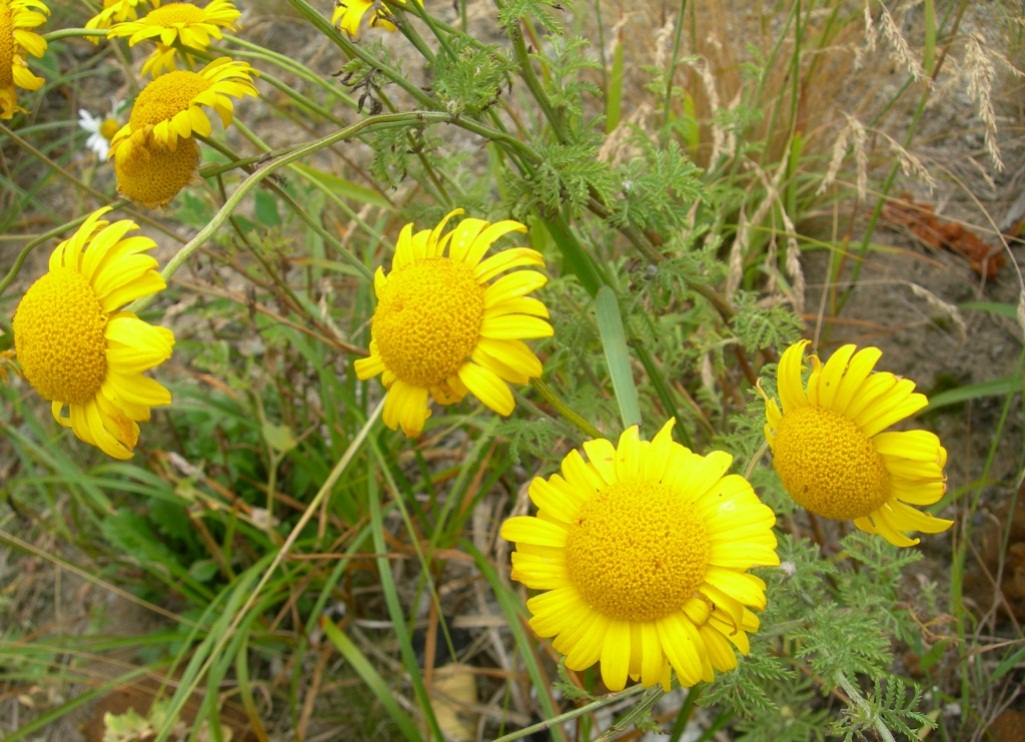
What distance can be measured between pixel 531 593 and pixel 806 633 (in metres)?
1.08

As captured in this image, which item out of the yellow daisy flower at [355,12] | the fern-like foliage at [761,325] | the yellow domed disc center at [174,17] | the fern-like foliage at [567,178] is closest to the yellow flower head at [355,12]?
the yellow daisy flower at [355,12]

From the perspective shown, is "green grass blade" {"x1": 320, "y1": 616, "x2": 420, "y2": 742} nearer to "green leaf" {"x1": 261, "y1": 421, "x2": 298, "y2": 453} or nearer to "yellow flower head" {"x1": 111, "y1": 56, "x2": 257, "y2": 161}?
"green leaf" {"x1": 261, "y1": 421, "x2": 298, "y2": 453}

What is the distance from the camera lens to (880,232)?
2.83m

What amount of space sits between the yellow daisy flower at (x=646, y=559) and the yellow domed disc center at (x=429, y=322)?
23 centimetres

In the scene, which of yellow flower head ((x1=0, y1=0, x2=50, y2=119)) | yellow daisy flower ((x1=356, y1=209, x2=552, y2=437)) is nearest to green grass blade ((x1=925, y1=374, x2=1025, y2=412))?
yellow daisy flower ((x1=356, y1=209, x2=552, y2=437))

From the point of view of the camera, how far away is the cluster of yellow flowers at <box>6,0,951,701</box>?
1143 millimetres

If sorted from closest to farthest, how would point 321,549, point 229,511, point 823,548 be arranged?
point 823,548 < point 321,549 < point 229,511

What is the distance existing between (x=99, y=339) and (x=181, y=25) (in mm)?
590

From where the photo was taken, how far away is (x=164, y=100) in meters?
1.38

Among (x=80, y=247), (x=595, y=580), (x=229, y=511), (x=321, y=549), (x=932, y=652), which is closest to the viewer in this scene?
(x=595, y=580)

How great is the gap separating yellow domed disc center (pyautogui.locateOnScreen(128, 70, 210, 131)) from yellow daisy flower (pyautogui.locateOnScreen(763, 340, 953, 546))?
106 centimetres

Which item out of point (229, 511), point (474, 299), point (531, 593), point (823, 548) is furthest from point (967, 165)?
point (229, 511)

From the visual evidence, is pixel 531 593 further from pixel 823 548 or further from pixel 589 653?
pixel 589 653

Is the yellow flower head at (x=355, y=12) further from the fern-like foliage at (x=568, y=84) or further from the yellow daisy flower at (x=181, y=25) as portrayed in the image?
the fern-like foliage at (x=568, y=84)
